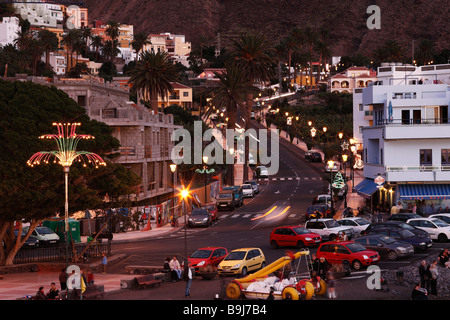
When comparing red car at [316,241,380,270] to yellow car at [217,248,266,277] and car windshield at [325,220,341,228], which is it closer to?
yellow car at [217,248,266,277]

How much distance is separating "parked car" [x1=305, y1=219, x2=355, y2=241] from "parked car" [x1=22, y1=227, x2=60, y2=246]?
1910cm

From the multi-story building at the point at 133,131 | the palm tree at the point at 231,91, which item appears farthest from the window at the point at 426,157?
the palm tree at the point at 231,91

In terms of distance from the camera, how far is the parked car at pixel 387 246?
4150 cm

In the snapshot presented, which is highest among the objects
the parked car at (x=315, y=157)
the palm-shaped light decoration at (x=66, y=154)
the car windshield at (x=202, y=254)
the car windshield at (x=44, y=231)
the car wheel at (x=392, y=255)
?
the parked car at (x=315, y=157)

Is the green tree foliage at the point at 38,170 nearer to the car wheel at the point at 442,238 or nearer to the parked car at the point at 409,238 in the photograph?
the parked car at the point at 409,238

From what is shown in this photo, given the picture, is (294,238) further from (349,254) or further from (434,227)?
(434,227)

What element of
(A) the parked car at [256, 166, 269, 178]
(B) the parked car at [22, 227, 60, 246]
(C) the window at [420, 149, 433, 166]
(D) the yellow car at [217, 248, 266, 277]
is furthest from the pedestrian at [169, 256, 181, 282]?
(A) the parked car at [256, 166, 269, 178]

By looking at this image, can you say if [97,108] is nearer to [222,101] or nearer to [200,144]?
[222,101]

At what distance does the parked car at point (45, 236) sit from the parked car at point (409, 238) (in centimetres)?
2462

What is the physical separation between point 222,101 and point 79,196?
51.0m

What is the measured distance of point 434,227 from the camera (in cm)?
4950

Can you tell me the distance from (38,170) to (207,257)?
11.3 m

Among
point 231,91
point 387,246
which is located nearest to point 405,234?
point 387,246
